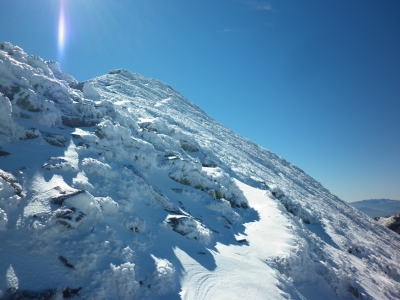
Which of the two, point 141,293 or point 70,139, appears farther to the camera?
point 70,139

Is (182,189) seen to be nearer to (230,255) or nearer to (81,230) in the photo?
(230,255)

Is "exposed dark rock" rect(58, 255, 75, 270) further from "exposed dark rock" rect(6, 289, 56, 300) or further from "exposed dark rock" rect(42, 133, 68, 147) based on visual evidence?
"exposed dark rock" rect(42, 133, 68, 147)

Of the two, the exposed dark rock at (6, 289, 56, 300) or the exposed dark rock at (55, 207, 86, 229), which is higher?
the exposed dark rock at (55, 207, 86, 229)

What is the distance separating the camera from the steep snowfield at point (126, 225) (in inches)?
249

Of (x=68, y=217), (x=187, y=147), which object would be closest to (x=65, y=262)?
(x=68, y=217)

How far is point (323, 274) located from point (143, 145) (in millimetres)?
14413

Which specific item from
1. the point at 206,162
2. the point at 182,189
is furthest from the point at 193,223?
the point at 206,162

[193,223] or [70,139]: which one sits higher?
[70,139]

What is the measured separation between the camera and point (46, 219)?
22.5 feet

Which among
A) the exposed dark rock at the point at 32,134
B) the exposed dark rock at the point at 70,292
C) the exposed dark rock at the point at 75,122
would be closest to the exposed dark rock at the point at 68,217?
the exposed dark rock at the point at 70,292

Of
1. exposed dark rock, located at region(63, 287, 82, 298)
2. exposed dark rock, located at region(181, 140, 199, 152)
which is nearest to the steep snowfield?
exposed dark rock, located at region(63, 287, 82, 298)

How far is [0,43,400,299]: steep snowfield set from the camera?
6.32 m

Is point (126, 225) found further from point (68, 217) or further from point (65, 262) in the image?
point (65, 262)

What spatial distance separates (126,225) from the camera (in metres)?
8.82
